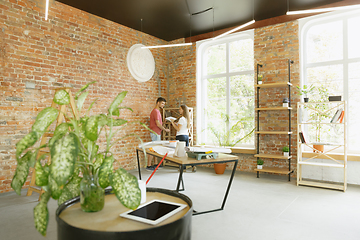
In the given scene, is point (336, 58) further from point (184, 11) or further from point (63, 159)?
point (63, 159)

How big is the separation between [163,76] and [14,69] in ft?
12.3

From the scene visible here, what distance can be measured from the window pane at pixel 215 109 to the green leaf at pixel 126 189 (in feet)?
16.8

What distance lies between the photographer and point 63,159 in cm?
114

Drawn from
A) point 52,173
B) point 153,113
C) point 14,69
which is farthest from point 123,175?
point 153,113

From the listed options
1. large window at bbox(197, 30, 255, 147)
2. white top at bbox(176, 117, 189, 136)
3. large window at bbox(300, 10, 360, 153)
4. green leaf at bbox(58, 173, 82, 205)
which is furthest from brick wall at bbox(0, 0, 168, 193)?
large window at bbox(300, 10, 360, 153)

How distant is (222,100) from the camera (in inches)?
257

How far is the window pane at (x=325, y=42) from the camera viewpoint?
198 inches

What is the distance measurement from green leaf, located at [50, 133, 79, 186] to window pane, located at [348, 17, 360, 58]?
18.2ft

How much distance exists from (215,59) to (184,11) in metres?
1.74

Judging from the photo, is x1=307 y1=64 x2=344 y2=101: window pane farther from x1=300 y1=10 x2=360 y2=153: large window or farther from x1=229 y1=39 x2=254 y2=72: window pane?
x1=229 y1=39 x2=254 y2=72: window pane

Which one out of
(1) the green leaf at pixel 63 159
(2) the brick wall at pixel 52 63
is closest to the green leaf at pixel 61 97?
(1) the green leaf at pixel 63 159

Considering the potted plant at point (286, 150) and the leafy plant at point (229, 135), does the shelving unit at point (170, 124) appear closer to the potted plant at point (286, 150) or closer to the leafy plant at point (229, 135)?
the leafy plant at point (229, 135)

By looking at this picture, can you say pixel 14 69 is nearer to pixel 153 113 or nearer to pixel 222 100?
pixel 153 113

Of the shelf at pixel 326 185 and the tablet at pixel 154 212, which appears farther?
the shelf at pixel 326 185
